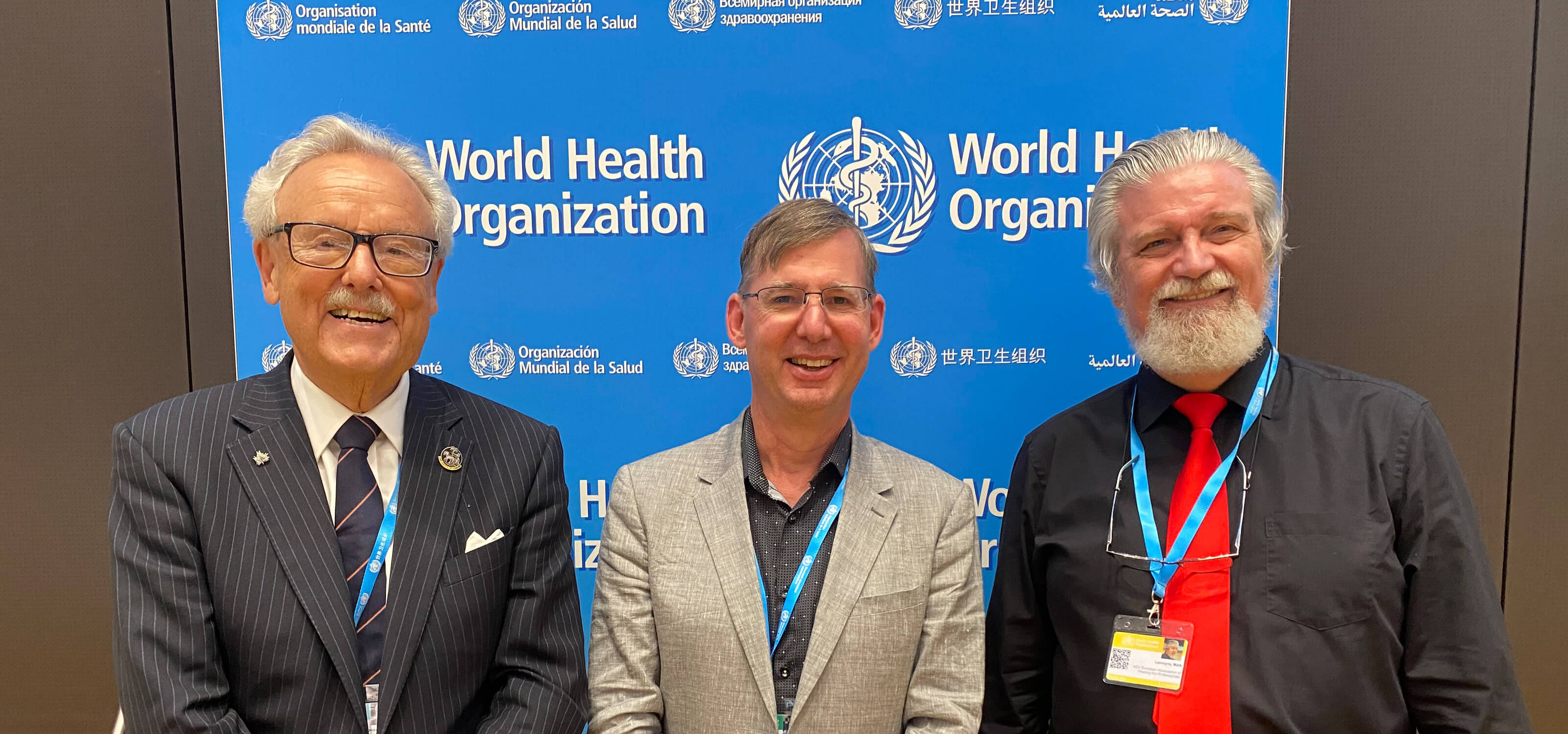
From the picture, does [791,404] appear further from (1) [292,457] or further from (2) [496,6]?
(2) [496,6]

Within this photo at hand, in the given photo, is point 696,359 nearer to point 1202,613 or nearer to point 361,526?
point 361,526

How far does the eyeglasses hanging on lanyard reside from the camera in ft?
6.23

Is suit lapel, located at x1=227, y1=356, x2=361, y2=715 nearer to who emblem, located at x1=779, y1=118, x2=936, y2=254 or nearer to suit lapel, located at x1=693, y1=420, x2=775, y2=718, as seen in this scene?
suit lapel, located at x1=693, y1=420, x2=775, y2=718

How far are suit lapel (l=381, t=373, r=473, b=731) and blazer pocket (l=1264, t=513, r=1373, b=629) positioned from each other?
1.70 m

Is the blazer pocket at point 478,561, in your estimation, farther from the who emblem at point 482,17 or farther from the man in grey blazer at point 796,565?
the who emblem at point 482,17

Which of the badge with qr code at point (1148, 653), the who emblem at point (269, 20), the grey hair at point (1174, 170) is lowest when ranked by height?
the badge with qr code at point (1148, 653)

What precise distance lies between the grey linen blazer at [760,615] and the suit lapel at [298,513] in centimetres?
54

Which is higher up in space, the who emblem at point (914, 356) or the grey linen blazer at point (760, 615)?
the who emblem at point (914, 356)

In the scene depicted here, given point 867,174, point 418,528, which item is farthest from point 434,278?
point 867,174

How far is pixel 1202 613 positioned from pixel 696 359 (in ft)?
5.21

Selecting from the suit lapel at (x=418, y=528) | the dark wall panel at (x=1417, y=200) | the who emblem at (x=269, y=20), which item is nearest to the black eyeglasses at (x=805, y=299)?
the suit lapel at (x=418, y=528)

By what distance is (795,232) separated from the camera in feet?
6.30

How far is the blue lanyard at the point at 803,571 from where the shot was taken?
189cm

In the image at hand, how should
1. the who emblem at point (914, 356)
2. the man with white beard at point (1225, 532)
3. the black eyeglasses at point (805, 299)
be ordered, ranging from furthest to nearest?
1. the who emblem at point (914, 356)
2. the black eyeglasses at point (805, 299)
3. the man with white beard at point (1225, 532)
